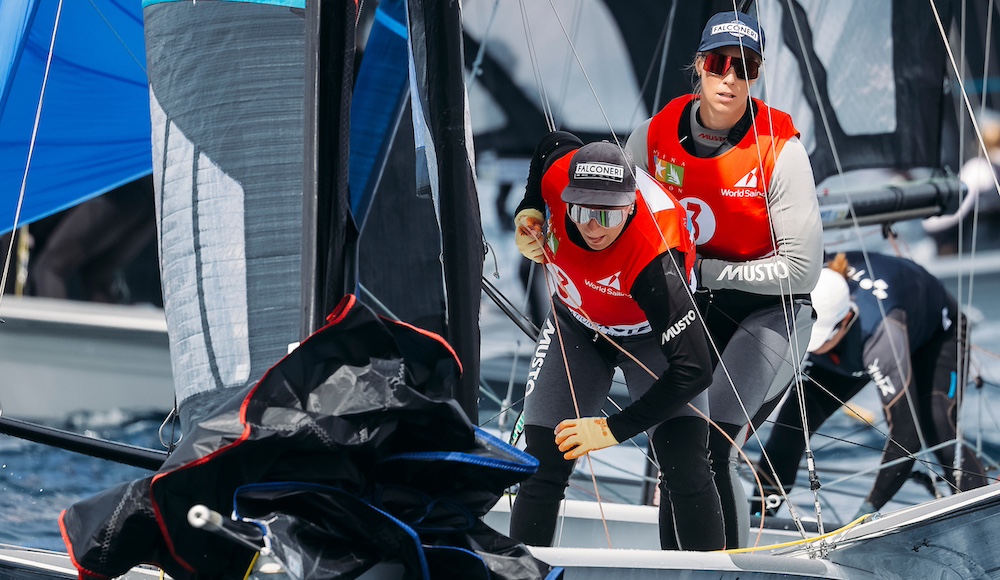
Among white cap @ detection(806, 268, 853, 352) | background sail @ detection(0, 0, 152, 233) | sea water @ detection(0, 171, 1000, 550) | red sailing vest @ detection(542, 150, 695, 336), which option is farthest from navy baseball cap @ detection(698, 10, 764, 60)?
background sail @ detection(0, 0, 152, 233)

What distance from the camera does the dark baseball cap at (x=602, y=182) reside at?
224 centimetres

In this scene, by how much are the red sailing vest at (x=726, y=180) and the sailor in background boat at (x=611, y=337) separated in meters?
0.21

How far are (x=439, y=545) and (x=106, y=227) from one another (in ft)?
19.9

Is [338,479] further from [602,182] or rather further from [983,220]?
[983,220]

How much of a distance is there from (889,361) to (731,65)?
5.89ft

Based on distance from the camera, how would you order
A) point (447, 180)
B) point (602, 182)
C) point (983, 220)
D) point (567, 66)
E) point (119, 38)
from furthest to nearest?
point (983, 220)
point (567, 66)
point (119, 38)
point (447, 180)
point (602, 182)

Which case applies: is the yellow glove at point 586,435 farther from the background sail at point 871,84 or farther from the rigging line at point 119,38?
the background sail at point 871,84

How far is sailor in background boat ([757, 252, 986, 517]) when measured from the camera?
12.7ft

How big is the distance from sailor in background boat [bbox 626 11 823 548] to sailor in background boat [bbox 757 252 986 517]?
1.20 metres

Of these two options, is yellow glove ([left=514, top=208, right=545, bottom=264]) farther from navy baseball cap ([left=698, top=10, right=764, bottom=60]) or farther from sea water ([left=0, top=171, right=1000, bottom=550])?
sea water ([left=0, top=171, right=1000, bottom=550])

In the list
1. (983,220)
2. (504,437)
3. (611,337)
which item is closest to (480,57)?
(504,437)

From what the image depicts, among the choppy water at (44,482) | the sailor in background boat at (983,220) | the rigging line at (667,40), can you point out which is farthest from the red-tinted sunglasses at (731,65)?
the sailor in background boat at (983,220)

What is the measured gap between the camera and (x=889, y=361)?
3.98 meters

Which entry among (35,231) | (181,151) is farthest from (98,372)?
(181,151)
